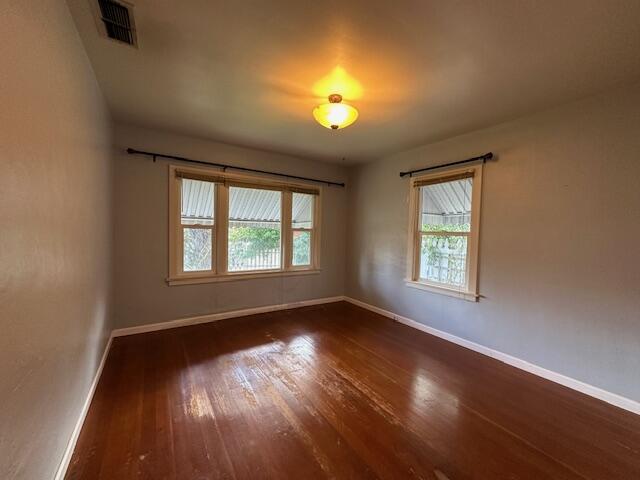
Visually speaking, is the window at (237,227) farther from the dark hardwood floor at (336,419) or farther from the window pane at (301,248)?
the dark hardwood floor at (336,419)

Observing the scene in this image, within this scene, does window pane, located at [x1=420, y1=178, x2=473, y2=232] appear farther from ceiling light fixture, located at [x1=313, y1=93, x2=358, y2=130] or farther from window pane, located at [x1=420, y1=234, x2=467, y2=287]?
ceiling light fixture, located at [x1=313, y1=93, x2=358, y2=130]

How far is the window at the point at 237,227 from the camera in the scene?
371 cm

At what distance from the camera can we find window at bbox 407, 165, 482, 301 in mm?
→ 3291

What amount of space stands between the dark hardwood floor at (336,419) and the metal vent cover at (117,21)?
2591mm

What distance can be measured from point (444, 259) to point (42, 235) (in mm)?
3805

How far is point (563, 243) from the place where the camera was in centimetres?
258

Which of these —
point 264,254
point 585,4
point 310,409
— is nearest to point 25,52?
point 310,409

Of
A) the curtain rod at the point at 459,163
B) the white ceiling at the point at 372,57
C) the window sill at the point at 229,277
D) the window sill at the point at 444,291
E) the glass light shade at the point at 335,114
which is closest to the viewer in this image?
the white ceiling at the point at 372,57

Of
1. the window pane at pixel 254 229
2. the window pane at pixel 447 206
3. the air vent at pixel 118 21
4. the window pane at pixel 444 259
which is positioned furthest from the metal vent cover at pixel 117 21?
the window pane at pixel 444 259

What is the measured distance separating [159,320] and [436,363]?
3381 millimetres

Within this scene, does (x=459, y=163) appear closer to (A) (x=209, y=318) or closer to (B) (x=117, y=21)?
(B) (x=117, y=21)

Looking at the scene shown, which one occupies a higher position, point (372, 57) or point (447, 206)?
point (372, 57)

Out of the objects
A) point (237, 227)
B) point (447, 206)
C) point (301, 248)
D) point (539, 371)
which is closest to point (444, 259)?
point (447, 206)

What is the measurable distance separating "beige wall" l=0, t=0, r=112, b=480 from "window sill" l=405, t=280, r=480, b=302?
11.9 ft
